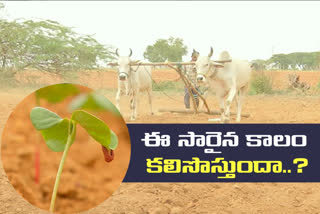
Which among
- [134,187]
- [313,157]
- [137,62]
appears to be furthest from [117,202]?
[137,62]

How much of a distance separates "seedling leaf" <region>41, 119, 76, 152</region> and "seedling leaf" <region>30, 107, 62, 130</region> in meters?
0.02

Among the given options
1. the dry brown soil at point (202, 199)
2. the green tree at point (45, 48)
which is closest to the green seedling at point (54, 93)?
the dry brown soil at point (202, 199)

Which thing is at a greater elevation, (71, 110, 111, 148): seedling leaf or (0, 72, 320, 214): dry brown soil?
(71, 110, 111, 148): seedling leaf

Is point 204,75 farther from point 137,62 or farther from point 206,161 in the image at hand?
point 206,161

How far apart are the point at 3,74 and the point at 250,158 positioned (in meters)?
10.8

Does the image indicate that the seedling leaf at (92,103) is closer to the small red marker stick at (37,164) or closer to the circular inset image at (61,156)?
the circular inset image at (61,156)

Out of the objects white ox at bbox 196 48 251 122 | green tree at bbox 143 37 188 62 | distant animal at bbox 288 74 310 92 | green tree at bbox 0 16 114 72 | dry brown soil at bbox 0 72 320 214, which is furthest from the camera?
green tree at bbox 143 37 188 62

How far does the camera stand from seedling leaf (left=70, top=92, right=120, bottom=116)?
1570mm

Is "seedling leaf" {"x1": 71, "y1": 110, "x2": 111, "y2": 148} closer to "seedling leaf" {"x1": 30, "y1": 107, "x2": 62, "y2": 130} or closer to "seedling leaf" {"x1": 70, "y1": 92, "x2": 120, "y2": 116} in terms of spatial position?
"seedling leaf" {"x1": 30, "y1": 107, "x2": 62, "y2": 130}

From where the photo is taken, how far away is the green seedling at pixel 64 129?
1.30m

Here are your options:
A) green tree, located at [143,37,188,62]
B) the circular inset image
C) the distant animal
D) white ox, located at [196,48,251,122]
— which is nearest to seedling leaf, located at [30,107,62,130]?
the circular inset image

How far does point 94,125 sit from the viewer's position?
4.32 feet

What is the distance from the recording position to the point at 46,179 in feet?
5.27

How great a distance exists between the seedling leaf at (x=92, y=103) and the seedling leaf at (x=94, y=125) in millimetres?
243
